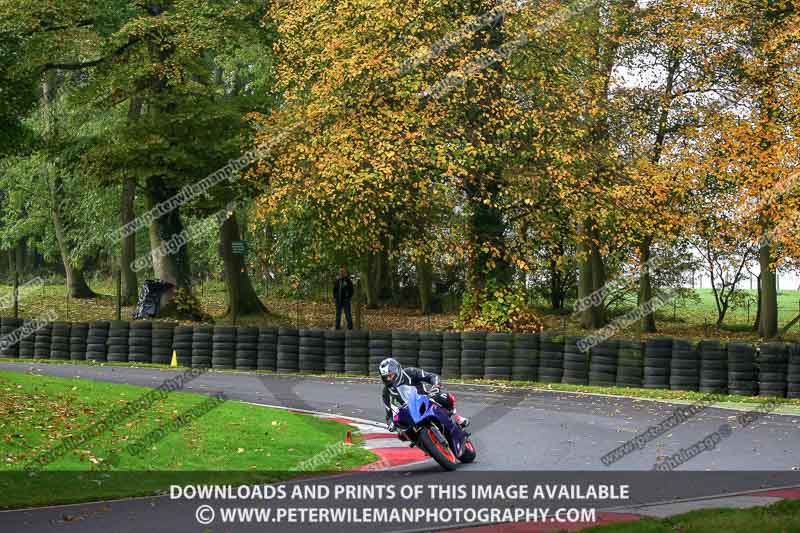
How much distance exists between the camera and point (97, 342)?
3098cm

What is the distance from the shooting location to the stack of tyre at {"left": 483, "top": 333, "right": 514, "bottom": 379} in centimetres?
2700

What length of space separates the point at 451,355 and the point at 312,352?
366 centimetres

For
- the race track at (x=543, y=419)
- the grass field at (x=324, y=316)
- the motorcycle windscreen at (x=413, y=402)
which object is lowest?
the race track at (x=543, y=419)

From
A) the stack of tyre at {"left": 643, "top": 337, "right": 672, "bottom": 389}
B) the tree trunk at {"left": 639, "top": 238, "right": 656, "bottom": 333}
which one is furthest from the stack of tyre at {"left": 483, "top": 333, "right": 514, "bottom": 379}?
the tree trunk at {"left": 639, "top": 238, "right": 656, "bottom": 333}

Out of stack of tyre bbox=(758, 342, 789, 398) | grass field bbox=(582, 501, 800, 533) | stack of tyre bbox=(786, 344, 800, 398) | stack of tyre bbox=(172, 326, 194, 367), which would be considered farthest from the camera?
stack of tyre bbox=(172, 326, 194, 367)

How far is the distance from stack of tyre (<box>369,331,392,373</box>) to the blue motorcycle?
13.4m

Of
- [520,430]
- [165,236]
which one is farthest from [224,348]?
[520,430]

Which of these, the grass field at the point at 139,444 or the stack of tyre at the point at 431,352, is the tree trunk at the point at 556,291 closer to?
the stack of tyre at the point at 431,352

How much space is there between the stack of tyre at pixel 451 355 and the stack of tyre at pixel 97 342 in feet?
31.5

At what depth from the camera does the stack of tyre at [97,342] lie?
Result: 3089cm

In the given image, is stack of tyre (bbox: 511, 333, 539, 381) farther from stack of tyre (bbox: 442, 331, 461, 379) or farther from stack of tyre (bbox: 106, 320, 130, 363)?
stack of tyre (bbox: 106, 320, 130, 363)

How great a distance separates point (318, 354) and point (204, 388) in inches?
188

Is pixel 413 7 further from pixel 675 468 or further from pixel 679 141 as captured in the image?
pixel 675 468

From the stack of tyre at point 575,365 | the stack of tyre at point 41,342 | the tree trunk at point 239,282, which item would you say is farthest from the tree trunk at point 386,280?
the stack of tyre at point 575,365
